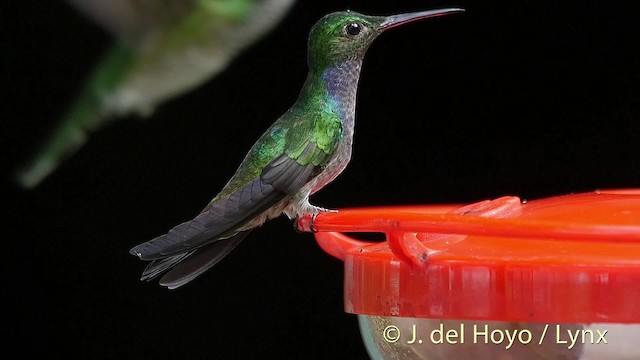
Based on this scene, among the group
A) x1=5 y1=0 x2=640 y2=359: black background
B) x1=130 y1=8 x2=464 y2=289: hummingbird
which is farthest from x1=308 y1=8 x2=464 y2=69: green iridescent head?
x1=5 y1=0 x2=640 y2=359: black background

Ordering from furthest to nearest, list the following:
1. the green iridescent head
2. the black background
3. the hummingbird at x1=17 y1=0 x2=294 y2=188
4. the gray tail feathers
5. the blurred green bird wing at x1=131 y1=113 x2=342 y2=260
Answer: the black background
the hummingbird at x1=17 y1=0 x2=294 y2=188
the green iridescent head
the gray tail feathers
the blurred green bird wing at x1=131 y1=113 x2=342 y2=260

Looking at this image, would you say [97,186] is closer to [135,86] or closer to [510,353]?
[135,86]

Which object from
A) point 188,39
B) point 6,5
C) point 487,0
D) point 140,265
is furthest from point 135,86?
point 487,0

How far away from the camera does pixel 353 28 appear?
2385 mm

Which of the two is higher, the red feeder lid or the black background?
the black background

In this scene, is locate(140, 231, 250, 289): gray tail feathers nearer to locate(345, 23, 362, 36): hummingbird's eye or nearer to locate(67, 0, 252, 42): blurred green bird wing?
locate(345, 23, 362, 36): hummingbird's eye

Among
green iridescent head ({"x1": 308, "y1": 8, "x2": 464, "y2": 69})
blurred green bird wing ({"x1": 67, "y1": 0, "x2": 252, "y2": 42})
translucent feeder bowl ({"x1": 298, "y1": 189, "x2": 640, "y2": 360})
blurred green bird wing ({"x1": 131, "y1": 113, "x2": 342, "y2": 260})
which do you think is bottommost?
translucent feeder bowl ({"x1": 298, "y1": 189, "x2": 640, "y2": 360})

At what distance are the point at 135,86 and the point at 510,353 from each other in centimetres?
149

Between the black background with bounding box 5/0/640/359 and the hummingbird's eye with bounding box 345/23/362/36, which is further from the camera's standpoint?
the black background with bounding box 5/0/640/359

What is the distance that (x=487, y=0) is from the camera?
3932mm

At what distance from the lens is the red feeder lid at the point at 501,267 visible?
1592mm

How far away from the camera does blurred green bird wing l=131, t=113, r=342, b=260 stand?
6.55 ft

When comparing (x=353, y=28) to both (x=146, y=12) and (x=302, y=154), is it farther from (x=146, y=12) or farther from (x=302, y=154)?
(x=146, y=12)

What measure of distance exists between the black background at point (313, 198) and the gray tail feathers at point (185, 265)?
5.61 ft
